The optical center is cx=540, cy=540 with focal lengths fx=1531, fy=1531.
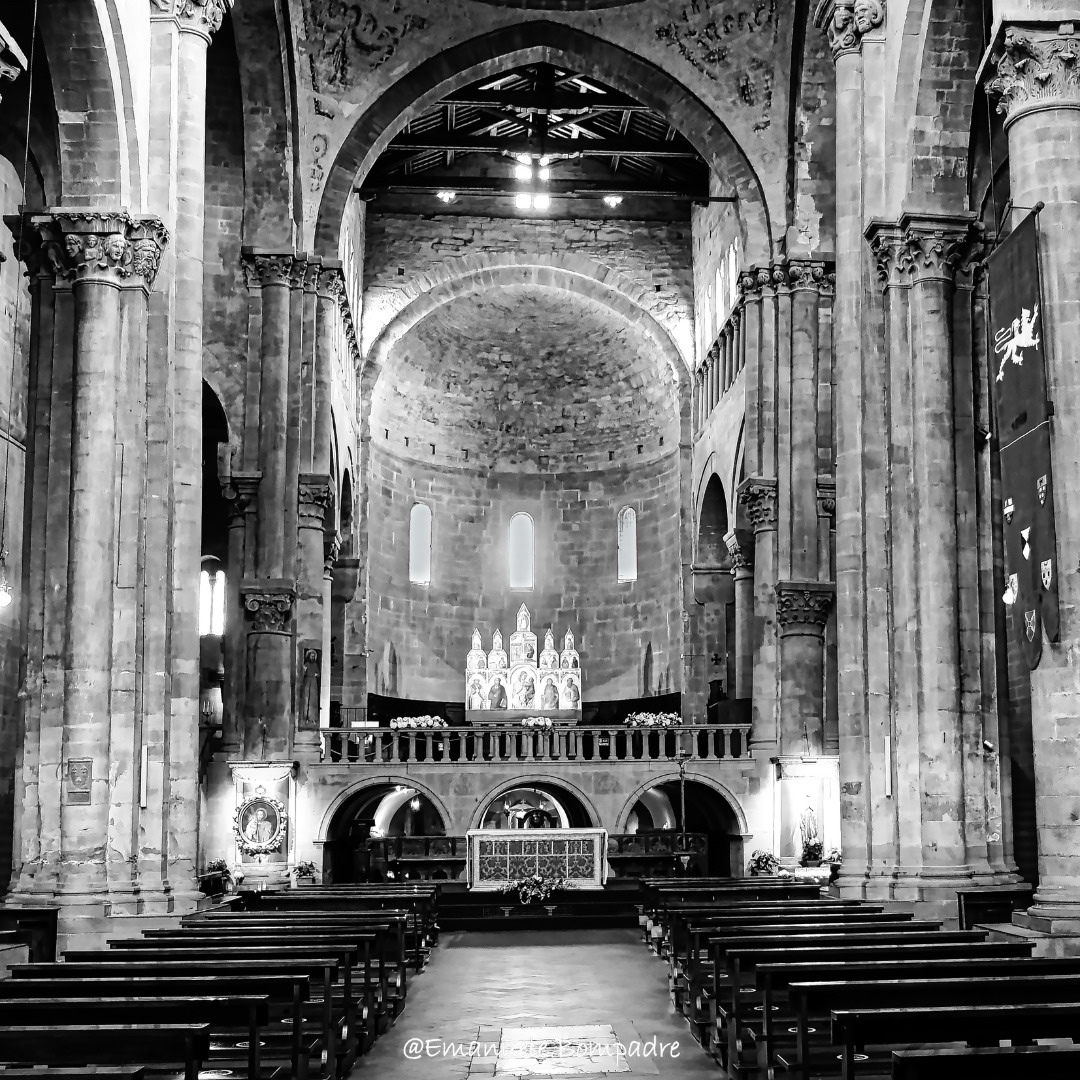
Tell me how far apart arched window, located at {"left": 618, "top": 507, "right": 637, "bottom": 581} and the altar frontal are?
2.64 metres

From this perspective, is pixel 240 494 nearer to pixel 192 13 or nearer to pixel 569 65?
pixel 569 65

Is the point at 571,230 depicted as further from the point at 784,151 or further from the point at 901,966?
the point at 901,966

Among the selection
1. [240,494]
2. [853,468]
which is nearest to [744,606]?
[240,494]

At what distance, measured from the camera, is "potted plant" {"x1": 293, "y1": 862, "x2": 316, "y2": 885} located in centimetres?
2800

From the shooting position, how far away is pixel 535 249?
42344 millimetres

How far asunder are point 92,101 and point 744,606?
20770 millimetres

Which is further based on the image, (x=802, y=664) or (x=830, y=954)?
(x=802, y=664)

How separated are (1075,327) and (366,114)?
21383mm

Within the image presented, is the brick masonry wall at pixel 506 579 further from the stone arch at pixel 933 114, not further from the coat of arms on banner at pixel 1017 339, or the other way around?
the coat of arms on banner at pixel 1017 339

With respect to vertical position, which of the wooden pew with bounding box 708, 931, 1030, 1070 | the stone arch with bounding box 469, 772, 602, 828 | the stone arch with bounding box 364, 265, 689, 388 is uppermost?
the stone arch with bounding box 364, 265, 689, 388

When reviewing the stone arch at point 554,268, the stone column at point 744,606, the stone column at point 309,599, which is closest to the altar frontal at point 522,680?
the stone column at point 744,606

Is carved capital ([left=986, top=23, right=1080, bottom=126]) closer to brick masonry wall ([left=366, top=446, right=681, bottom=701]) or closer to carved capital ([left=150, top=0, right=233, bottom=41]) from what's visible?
carved capital ([left=150, top=0, right=233, bottom=41])

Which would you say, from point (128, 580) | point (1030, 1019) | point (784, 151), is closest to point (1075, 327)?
point (1030, 1019)

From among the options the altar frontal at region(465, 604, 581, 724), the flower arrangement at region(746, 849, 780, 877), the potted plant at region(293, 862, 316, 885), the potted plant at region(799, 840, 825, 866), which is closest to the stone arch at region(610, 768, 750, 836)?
the flower arrangement at region(746, 849, 780, 877)
